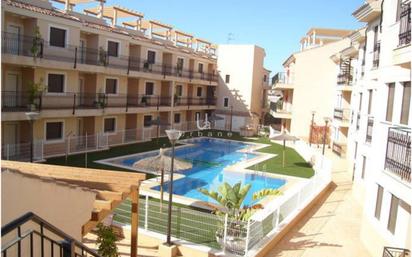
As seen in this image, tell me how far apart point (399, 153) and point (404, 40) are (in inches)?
121

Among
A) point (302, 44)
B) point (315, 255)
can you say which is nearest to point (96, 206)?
point (315, 255)

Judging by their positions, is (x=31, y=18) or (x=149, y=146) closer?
(x=31, y=18)

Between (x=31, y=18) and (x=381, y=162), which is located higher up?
(x=31, y=18)

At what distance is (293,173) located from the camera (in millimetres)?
23812

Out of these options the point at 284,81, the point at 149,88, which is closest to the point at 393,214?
the point at 149,88

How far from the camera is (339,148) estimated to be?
31.2 m

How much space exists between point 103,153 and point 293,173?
41.6 feet

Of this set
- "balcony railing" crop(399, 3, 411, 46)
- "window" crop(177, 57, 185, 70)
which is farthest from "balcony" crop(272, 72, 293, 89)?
"balcony railing" crop(399, 3, 411, 46)

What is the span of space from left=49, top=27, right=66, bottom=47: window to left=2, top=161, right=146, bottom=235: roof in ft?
55.2

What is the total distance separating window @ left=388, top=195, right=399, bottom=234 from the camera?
35.7 feet

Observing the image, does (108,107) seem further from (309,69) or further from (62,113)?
(309,69)

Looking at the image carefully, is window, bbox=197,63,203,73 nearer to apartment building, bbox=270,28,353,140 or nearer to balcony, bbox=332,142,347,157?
apartment building, bbox=270,28,353,140

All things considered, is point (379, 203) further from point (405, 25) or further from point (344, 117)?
point (344, 117)

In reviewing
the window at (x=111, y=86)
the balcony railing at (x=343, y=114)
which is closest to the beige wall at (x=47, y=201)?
the window at (x=111, y=86)
